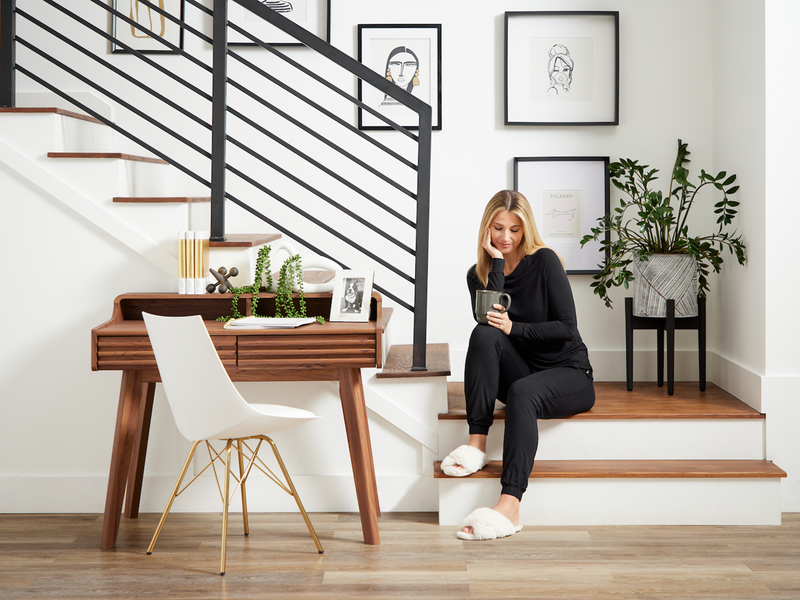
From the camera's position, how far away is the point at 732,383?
10.5ft

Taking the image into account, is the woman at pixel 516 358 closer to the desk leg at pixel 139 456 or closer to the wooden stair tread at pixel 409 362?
the wooden stair tread at pixel 409 362

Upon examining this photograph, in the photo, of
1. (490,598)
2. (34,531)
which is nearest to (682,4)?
(490,598)

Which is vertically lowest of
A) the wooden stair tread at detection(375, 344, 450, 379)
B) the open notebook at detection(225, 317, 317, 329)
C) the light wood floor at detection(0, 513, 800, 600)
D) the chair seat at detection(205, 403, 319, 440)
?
the light wood floor at detection(0, 513, 800, 600)

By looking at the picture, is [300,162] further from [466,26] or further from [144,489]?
[144,489]

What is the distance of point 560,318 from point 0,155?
225 cm

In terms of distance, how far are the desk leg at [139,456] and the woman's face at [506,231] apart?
145 cm

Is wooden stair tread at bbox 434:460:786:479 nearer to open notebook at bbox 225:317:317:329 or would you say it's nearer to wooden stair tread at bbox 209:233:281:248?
open notebook at bbox 225:317:317:329

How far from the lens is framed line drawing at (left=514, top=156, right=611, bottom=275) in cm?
352

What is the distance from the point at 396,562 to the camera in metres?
2.30

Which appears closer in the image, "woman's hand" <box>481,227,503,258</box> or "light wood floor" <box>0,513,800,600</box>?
Result: "light wood floor" <box>0,513,800,600</box>

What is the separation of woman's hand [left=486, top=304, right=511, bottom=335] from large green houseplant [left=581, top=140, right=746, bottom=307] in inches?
30.1

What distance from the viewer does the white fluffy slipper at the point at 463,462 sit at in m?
2.57

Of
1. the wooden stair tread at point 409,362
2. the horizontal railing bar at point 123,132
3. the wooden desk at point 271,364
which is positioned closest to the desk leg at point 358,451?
the wooden desk at point 271,364

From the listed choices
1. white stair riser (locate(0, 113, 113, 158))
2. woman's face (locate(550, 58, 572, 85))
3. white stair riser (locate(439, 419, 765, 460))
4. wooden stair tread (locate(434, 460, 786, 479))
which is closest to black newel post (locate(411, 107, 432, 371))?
white stair riser (locate(439, 419, 765, 460))
